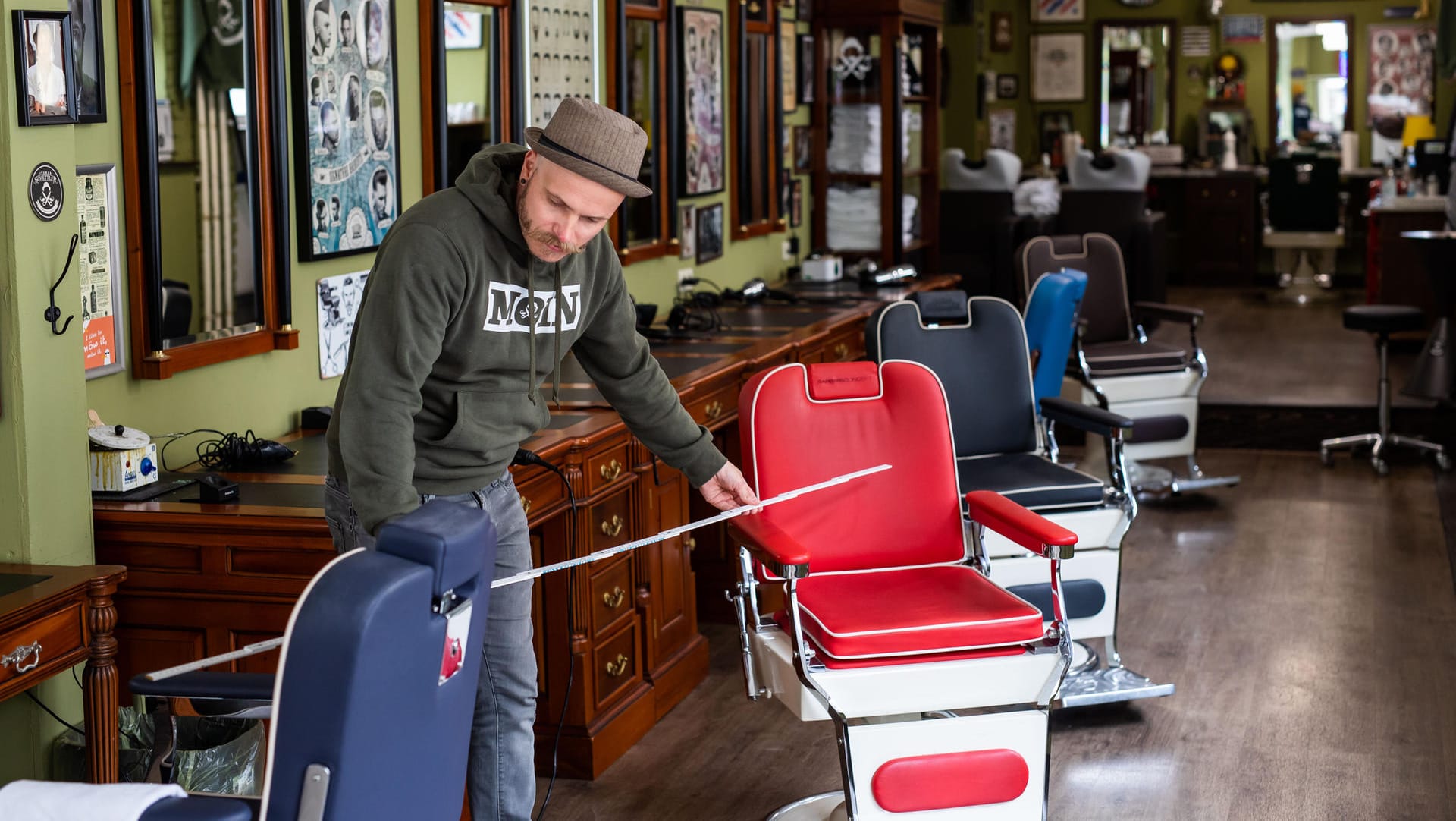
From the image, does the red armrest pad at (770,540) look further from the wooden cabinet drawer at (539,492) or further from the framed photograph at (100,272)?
the framed photograph at (100,272)

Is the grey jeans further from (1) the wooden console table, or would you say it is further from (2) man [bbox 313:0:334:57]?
(2) man [bbox 313:0:334:57]

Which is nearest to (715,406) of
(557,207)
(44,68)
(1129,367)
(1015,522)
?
(1015,522)

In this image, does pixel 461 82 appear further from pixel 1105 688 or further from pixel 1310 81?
pixel 1310 81

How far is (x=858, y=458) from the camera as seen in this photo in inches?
138

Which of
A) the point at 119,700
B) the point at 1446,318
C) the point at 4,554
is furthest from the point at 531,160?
the point at 1446,318

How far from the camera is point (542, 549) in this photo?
3.68 m

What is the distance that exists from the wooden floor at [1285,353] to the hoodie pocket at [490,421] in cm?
595

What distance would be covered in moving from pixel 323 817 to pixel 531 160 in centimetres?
114

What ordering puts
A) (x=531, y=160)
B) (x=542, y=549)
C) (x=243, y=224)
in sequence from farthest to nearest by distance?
(x=542, y=549), (x=243, y=224), (x=531, y=160)

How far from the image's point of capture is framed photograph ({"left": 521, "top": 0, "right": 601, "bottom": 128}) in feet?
15.1

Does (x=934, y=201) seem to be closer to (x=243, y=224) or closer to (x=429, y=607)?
(x=243, y=224)

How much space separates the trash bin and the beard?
961 millimetres

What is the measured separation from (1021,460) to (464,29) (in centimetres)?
185

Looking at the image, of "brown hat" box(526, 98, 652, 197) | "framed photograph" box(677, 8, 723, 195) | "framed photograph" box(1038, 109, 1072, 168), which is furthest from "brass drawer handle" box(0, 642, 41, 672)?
"framed photograph" box(1038, 109, 1072, 168)
